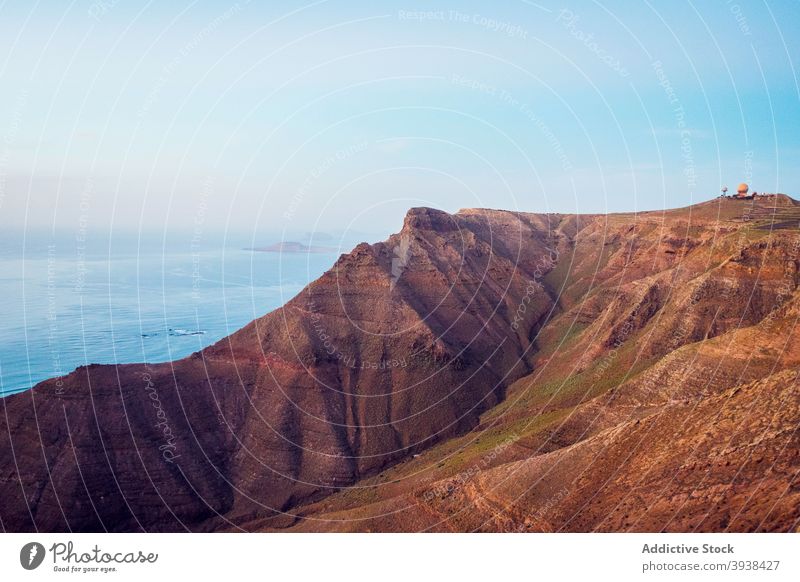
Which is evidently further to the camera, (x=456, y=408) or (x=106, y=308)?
(x=106, y=308)

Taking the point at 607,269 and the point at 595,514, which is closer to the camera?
the point at 595,514

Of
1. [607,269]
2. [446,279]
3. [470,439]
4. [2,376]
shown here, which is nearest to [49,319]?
[2,376]

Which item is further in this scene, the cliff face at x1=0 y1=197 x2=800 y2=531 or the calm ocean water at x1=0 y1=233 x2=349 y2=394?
the calm ocean water at x1=0 y1=233 x2=349 y2=394

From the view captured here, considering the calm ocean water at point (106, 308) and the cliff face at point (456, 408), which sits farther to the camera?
the calm ocean water at point (106, 308)

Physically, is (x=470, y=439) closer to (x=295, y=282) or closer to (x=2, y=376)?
(x=2, y=376)

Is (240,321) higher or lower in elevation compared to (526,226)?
lower
